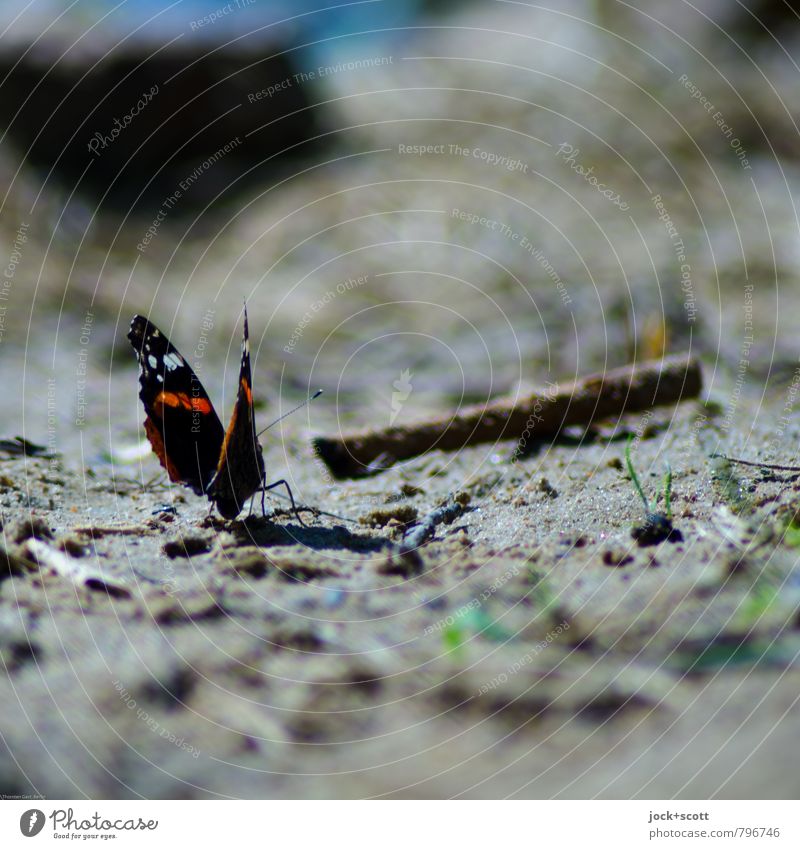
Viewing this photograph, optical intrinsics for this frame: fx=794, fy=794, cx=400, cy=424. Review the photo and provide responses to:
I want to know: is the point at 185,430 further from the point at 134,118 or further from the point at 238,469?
the point at 134,118

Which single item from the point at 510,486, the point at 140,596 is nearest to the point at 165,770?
the point at 140,596

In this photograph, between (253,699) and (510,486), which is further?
(510,486)

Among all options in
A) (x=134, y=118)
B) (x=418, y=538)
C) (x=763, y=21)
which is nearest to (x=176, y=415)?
(x=418, y=538)

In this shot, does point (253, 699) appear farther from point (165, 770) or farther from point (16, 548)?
point (16, 548)

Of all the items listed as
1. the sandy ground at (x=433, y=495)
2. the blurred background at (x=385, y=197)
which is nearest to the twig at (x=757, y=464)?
the sandy ground at (x=433, y=495)

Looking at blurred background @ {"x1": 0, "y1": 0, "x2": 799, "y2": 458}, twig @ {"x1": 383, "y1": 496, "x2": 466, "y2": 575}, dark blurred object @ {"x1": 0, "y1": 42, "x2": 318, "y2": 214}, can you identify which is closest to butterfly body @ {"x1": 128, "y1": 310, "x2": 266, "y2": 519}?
twig @ {"x1": 383, "y1": 496, "x2": 466, "y2": 575}
